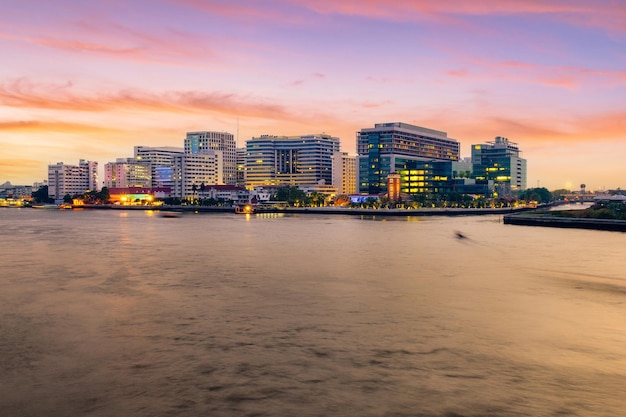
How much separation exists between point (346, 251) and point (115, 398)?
47.9 meters

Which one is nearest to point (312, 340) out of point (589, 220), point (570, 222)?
point (589, 220)

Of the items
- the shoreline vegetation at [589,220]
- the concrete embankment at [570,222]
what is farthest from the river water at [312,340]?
the shoreline vegetation at [589,220]

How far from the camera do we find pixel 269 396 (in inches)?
703

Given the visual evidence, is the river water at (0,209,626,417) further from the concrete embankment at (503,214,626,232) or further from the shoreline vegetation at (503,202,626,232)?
the shoreline vegetation at (503,202,626,232)

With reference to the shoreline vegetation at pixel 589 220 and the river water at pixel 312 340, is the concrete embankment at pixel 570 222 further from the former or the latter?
the river water at pixel 312 340

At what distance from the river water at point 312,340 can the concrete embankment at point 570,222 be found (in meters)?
56.7

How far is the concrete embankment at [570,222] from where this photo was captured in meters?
99.3

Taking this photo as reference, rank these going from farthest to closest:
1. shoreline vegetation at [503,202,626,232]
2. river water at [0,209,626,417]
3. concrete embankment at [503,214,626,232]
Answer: shoreline vegetation at [503,202,626,232], concrete embankment at [503,214,626,232], river water at [0,209,626,417]

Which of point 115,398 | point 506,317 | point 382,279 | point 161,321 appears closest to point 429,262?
point 382,279

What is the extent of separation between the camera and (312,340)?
80.2 ft

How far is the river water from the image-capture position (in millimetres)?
17562

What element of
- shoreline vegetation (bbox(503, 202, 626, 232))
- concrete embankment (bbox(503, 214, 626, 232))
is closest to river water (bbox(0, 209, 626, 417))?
concrete embankment (bbox(503, 214, 626, 232))

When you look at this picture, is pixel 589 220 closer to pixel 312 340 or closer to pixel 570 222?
pixel 570 222

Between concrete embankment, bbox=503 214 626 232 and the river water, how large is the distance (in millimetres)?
56739
